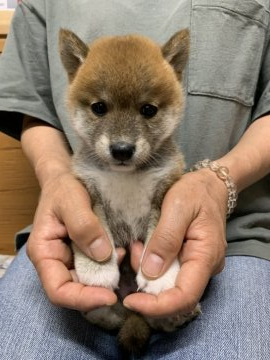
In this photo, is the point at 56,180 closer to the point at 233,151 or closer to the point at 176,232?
the point at 176,232

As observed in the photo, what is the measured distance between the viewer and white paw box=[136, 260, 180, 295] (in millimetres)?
931

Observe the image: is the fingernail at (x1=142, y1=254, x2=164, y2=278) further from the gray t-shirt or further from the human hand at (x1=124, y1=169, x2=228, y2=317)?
the gray t-shirt

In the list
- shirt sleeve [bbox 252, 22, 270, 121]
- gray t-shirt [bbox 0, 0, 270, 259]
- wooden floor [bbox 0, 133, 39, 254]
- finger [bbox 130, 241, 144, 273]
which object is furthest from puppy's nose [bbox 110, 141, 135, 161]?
wooden floor [bbox 0, 133, 39, 254]

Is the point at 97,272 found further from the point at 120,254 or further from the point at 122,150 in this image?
the point at 122,150

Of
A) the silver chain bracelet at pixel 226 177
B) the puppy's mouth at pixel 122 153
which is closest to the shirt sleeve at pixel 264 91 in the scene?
the silver chain bracelet at pixel 226 177

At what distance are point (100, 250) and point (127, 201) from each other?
0.45 feet

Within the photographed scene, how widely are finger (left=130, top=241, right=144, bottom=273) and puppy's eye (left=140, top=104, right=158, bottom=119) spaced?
0.98ft

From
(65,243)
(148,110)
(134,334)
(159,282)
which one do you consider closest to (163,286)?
(159,282)

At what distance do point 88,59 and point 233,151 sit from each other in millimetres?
458

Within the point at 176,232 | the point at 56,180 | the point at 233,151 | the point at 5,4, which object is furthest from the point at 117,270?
the point at 5,4

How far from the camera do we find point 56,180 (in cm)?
111

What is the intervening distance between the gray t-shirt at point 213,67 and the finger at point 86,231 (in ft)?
1.27

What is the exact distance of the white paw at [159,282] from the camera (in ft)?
3.05

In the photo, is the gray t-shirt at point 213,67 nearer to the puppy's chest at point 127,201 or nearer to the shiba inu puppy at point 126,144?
the shiba inu puppy at point 126,144
